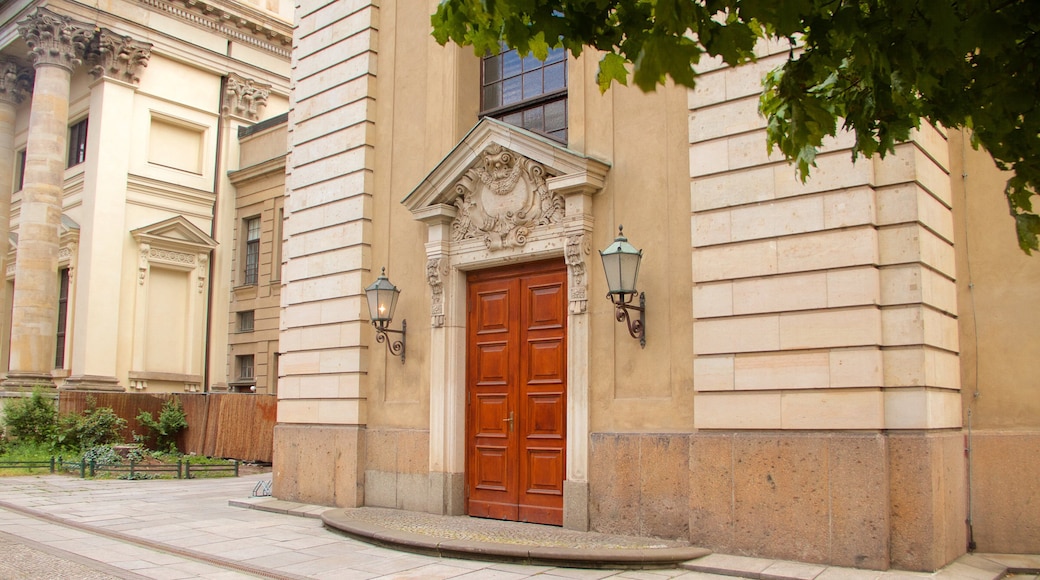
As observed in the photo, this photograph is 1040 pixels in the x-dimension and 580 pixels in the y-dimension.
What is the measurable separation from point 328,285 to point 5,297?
25037 mm

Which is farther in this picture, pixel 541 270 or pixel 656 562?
pixel 541 270

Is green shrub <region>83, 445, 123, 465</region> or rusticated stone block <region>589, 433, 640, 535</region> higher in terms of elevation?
rusticated stone block <region>589, 433, 640, 535</region>

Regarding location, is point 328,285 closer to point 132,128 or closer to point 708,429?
point 708,429

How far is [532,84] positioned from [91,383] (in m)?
20.5

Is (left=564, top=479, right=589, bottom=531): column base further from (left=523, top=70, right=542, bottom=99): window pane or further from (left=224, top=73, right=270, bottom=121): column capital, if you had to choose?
(left=224, top=73, right=270, bottom=121): column capital

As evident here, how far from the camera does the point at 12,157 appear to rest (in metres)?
32.7

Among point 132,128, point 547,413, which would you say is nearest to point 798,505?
point 547,413

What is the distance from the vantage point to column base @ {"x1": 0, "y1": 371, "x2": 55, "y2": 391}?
86.6 ft

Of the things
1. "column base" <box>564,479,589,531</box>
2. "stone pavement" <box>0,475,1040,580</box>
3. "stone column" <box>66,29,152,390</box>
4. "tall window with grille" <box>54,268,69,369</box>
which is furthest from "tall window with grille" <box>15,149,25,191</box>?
"column base" <box>564,479,589,531</box>

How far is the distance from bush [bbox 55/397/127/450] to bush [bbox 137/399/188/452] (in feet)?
2.25

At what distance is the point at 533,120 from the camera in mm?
12852

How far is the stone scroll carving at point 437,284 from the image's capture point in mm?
12570

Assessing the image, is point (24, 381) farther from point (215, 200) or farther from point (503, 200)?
point (503, 200)

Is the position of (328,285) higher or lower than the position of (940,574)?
higher
